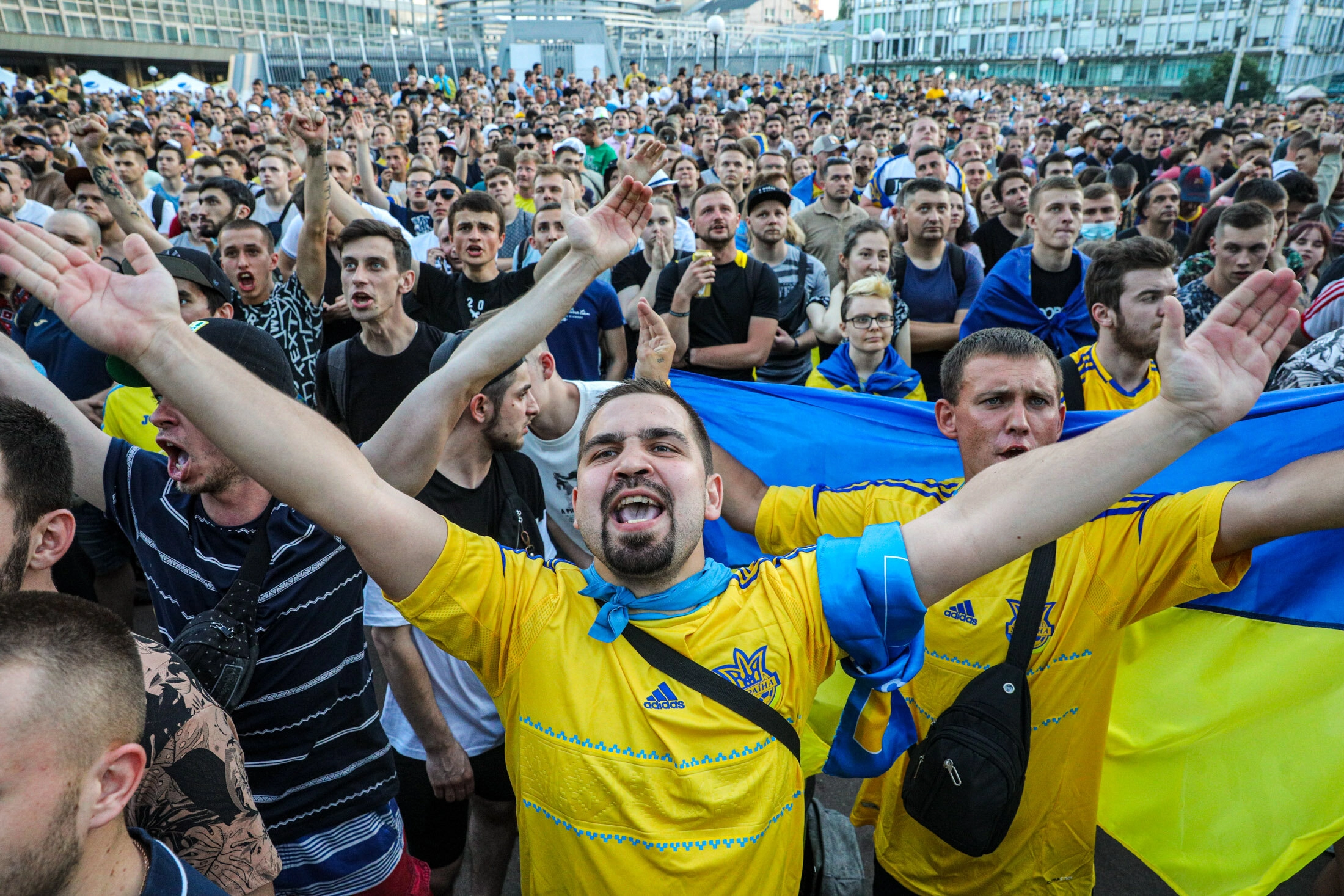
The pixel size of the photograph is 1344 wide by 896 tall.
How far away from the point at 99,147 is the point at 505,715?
5.47 m

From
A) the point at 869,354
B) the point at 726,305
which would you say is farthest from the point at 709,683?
the point at 726,305

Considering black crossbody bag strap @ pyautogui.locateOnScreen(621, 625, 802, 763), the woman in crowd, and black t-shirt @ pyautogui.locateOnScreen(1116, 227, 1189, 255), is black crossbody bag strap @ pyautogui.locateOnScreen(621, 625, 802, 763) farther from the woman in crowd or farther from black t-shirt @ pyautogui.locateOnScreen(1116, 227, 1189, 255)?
black t-shirt @ pyautogui.locateOnScreen(1116, 227, 1189, 255)

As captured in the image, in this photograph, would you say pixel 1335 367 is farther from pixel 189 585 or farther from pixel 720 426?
pixel 189 585

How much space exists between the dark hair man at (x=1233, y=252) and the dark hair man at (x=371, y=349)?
3.86 metres

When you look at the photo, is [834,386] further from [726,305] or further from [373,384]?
[373,384]

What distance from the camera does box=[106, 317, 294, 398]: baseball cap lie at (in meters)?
2.22

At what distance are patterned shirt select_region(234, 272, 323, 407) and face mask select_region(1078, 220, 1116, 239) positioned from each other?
5.36 metres

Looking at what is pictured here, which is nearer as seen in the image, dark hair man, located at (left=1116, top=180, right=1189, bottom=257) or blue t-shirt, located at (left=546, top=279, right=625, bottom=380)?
blue t-shirt, located at (left=546, top=279, right=625, bottom=380)

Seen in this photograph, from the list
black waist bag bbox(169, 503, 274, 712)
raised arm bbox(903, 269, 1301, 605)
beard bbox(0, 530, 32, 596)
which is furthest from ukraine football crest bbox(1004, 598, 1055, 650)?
beard bbox(0, 530, 32, 596)

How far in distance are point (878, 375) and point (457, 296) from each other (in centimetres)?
270

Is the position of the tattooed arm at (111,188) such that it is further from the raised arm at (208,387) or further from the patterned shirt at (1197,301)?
the patterned shirt at (1197,301)

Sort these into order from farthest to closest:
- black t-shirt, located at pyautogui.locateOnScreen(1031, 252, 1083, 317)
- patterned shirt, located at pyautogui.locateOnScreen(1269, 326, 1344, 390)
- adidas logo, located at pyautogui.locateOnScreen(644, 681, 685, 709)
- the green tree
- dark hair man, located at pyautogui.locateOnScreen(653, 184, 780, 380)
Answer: the green tree, dark hair man, located at pyautogui.locateOnScreen(653, 184, 780, 380), black t-shirt, located at pyautogui.locateOnScreen(1031, 252, 1083, 317), patterned shirt, located at pyautogui.locateOnScreen(1269, 326, 1344, 390), adidas logo, located at pyautogui.locateOnScreen(644, 681, 685, 709)

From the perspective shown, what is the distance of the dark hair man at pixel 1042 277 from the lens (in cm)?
481

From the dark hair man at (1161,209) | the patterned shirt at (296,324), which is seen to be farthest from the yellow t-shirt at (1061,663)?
the dark hair man at (1161,209)
